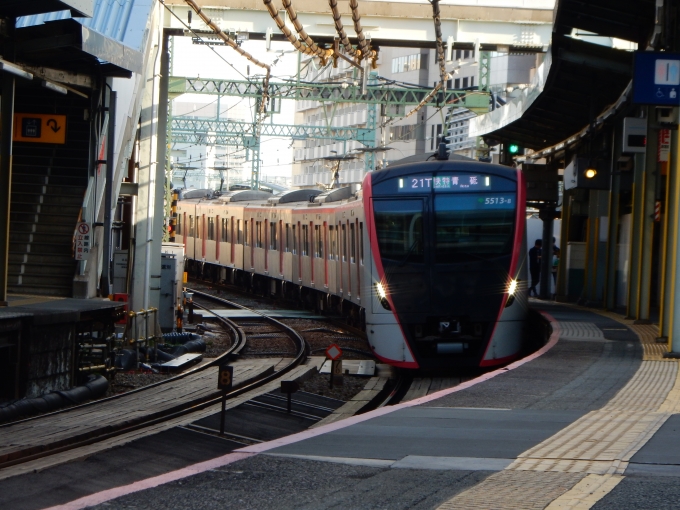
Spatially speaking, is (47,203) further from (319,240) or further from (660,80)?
(660,80)

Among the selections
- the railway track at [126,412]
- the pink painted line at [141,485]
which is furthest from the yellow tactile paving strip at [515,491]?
the railway track at [126,412]

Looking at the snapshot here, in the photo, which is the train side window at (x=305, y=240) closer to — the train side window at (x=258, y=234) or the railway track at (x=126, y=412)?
the train side window at (x=258, y=234)

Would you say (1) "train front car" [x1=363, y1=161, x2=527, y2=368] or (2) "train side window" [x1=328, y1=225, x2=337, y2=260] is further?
(2) "train side window" [x1=328, y1=225, x2=337, y2=260]

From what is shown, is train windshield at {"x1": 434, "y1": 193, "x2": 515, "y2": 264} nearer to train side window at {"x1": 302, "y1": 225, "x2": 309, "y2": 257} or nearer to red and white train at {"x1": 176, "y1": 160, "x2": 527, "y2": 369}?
red and white train at {"x1": 176, "y1": 160, "x2": 527, "y2": 369}

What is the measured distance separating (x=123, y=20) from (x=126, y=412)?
28.2ft

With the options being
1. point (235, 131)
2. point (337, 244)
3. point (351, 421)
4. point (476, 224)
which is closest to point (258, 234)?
point (337, 244)

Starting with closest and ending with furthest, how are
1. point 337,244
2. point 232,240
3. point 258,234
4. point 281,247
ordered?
point 337,244 < point 281,247 < point 258,234 < point 232,240

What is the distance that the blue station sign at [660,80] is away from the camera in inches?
500

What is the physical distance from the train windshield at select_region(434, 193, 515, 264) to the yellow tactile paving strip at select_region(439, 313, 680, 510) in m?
4.43

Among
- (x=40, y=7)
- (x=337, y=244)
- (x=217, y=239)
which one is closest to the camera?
(x=40, y=7)

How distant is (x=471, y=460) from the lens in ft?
22.4

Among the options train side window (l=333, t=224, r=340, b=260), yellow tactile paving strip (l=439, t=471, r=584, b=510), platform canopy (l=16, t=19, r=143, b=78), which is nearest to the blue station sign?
platform canopy (l=16, t=19, r=143, b=78)

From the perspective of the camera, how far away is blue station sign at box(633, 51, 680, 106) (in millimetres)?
12711

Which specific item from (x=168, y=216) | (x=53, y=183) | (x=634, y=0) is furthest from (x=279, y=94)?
(x=634, y=0)
